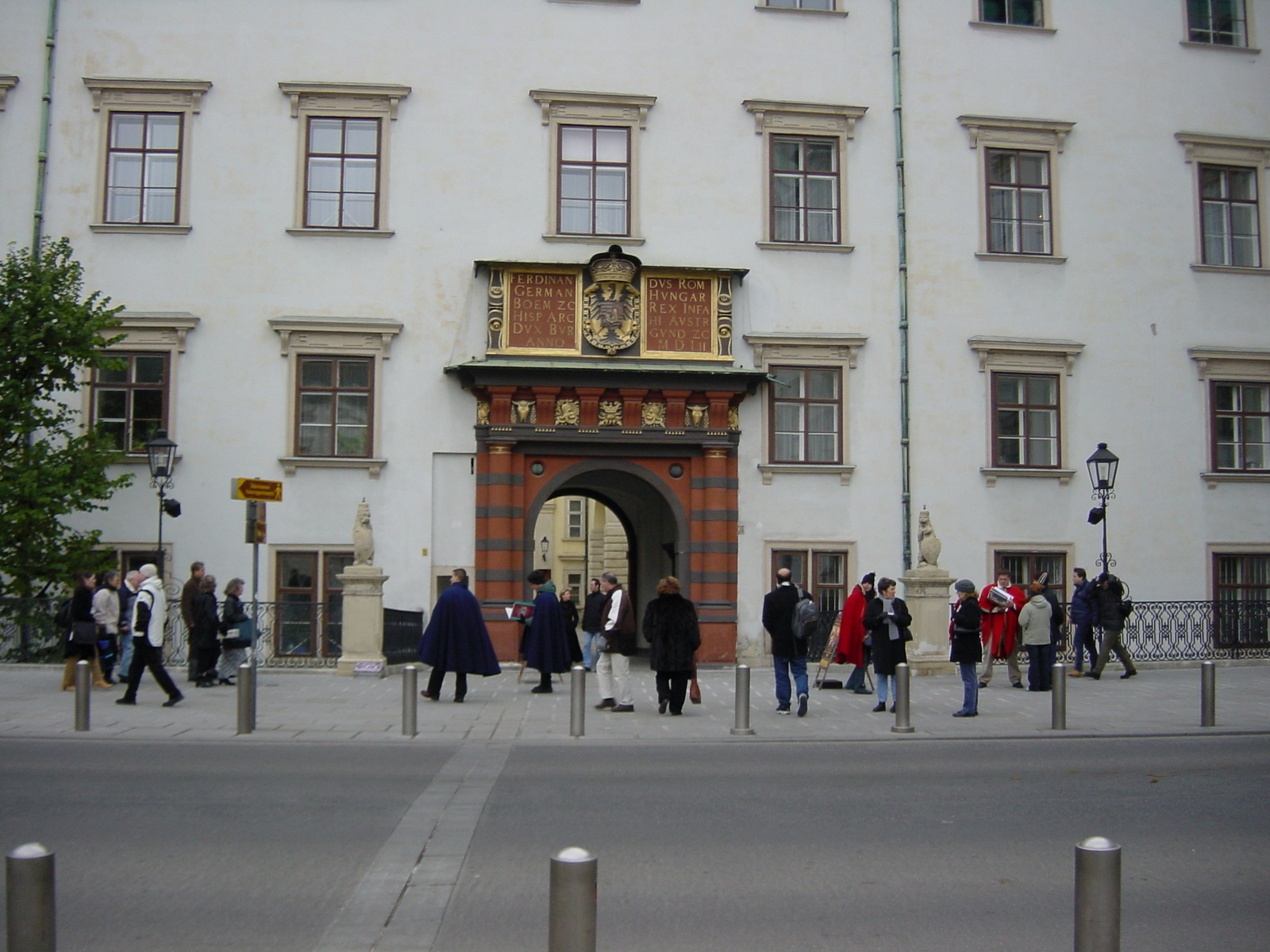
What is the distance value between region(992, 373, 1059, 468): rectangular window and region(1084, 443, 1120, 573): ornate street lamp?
35.0 inches

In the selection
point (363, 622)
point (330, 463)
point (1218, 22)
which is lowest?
point (363, 622)

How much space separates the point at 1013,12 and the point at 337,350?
14992mm

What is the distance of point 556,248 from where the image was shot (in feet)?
80.2

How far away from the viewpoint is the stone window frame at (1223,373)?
26070 millimetres

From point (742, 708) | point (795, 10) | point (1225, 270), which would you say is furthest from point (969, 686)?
point (795, 10)

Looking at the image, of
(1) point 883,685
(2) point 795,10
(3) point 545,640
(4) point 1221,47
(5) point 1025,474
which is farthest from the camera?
(4) point 1221,47

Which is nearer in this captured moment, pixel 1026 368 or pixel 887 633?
pixel 887 633

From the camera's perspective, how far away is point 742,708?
14781mm

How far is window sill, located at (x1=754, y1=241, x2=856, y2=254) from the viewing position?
81.7 feet

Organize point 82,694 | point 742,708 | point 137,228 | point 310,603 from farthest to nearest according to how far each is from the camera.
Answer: point 137,228 → point 310,603 → point 742,708 → point 82,694

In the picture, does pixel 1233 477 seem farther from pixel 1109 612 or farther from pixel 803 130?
pixel 803 130

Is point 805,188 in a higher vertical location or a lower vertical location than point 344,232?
higher

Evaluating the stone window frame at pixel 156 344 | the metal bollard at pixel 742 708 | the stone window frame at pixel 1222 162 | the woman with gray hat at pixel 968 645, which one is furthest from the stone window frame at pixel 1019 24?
the metal bollard at pixel 742 708

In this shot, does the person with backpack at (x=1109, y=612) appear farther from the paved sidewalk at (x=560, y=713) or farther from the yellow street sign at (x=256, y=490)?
the yellow street sign at (x=256, y=490)
